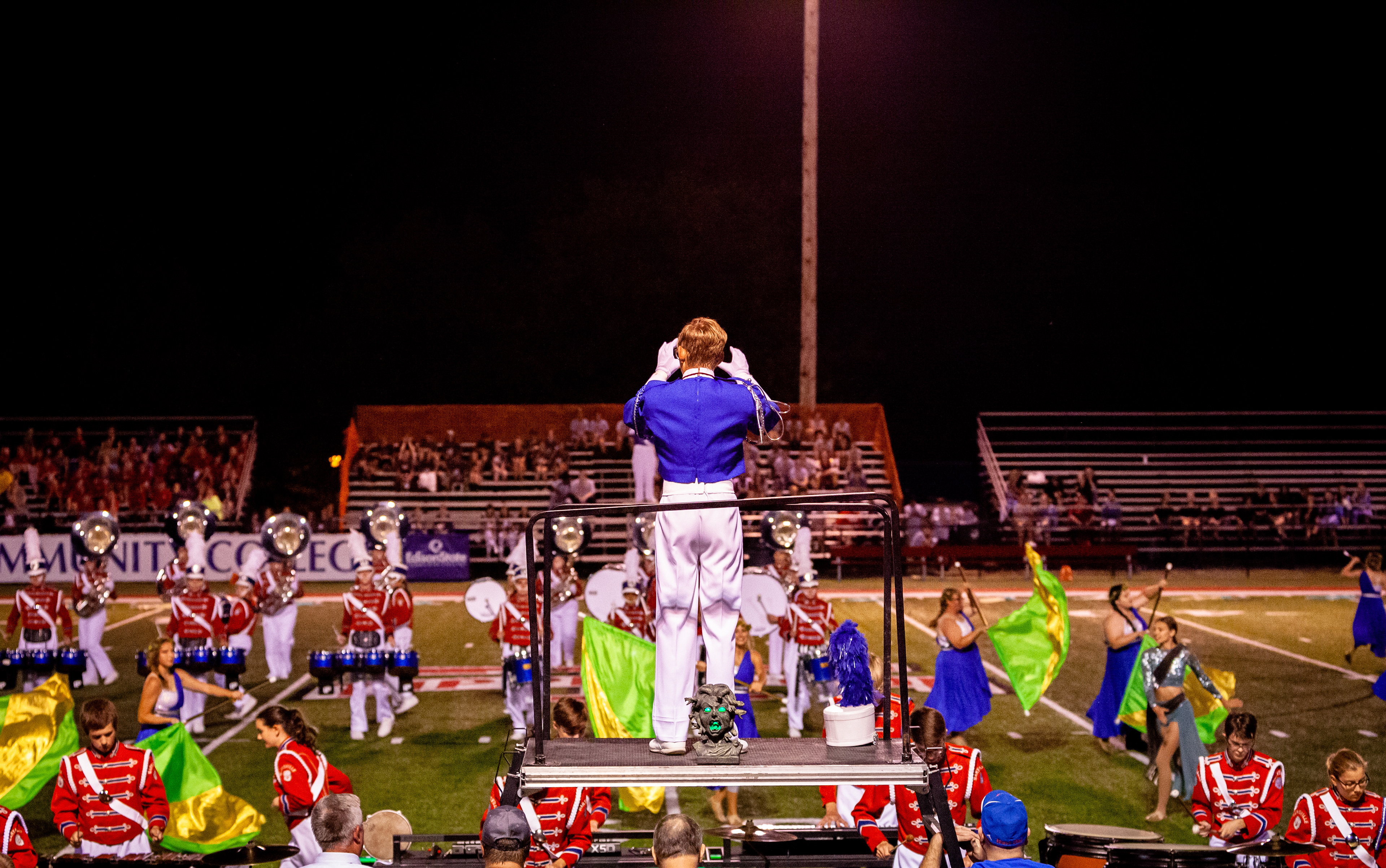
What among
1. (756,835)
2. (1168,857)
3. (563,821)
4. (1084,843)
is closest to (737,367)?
(563,821)

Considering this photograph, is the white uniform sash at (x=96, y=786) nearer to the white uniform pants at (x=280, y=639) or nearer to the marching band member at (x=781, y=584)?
the marching band member at (x=781, y=584)

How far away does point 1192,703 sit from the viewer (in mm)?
10195

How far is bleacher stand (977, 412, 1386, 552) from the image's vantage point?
27750 mm

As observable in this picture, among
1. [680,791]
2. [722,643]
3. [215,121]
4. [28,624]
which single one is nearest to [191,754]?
[680,791]

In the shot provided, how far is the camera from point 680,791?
1030 centimetres

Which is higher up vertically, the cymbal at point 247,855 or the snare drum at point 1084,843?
the snare drum at point 1084,843

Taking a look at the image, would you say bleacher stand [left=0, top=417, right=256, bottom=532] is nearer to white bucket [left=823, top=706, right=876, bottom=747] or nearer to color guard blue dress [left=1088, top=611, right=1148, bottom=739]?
color guard blue dress [left=1088, top=611, right=1148, bottom=739]

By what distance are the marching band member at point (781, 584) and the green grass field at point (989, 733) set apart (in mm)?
768

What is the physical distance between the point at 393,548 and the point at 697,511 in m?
9.49

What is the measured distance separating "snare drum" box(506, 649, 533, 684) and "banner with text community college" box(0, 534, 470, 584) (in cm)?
1390

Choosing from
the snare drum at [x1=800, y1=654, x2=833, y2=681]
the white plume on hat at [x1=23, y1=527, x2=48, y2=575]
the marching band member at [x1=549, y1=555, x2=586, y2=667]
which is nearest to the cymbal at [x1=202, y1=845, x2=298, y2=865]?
the snare drum at [x1=800, y1=654, x2=833, y2=681]

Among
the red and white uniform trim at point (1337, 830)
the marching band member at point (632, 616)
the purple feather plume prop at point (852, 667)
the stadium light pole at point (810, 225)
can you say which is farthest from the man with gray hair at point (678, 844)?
the stadium light pole at point (810, 225)

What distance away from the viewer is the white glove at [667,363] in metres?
4.95

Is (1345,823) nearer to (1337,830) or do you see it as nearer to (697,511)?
(1337,830)
